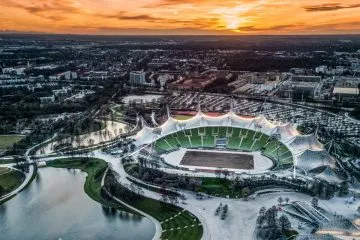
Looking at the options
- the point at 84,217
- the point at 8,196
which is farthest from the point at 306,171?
the point at 8,196

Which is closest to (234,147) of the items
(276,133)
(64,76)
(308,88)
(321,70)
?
(276,133)

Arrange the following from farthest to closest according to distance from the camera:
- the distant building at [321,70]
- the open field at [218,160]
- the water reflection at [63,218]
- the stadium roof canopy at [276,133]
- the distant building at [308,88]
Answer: the distant building at [321,70], the distant building at [308,88], the open field at [218,160], the stadium roof canopy at [276,133], the water reflection at [63,218]

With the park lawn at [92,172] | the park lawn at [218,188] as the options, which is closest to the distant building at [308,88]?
the park lawn at [218,188]

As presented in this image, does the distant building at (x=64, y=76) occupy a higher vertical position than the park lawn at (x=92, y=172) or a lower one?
higher

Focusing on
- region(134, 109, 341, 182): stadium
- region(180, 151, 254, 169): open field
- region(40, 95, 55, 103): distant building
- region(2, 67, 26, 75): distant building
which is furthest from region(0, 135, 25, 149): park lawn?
region(2, 67, 26, 75): distant building

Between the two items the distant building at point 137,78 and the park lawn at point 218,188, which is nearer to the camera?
the park lawn at point 218,188

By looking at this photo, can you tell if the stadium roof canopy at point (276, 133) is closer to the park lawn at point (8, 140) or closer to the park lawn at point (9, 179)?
the park lawn at point (9, 179)

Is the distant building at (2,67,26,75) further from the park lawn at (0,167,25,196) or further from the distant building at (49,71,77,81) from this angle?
the park lawn at (0,167,25,196)

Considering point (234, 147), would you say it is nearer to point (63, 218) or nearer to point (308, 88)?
point (63, 218)
